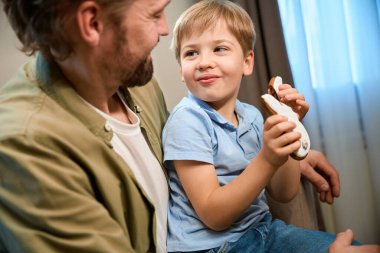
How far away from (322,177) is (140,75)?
677mm

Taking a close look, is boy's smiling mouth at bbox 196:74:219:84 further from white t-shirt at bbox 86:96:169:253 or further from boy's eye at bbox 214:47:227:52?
white t-shirt at bbox 86:96:169:253

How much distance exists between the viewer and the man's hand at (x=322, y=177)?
1.20 meters

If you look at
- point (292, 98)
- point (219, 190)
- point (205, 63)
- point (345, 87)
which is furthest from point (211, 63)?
point (345, 87)

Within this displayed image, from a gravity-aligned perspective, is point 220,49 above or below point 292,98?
above

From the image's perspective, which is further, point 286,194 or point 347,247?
point 286,194

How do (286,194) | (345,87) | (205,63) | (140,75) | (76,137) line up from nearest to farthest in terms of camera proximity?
1. (76,137)
2. (140,75)
3. (205,63)
4. (286,194)
5. (345,87)

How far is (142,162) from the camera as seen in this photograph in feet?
3.13

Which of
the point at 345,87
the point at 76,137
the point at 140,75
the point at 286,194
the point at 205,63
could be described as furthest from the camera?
the point at 345,87

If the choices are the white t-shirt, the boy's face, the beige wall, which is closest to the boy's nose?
the boy's face

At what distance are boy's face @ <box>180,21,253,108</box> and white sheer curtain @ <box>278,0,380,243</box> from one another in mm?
892

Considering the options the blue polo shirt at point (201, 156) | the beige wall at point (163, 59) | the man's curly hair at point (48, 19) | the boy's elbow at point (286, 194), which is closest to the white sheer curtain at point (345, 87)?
the beige wall at point (163, 59)

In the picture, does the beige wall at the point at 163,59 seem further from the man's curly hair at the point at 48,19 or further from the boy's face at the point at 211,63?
the man's curly hair at the point at 48,19

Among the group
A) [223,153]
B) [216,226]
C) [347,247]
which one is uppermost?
[223,153]

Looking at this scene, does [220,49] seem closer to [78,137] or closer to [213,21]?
[213,21]
